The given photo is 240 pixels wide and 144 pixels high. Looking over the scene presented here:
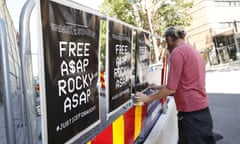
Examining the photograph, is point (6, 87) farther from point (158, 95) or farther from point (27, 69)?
Answer: point (158, 95)

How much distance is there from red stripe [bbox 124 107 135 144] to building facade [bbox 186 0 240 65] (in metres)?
35.3

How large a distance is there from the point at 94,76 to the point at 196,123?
173 cm

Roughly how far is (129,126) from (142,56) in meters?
0.93

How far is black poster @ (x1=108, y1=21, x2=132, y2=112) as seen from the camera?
239 cm

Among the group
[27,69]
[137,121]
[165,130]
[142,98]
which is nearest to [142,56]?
[142,98]

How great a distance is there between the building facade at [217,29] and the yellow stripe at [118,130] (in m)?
35.7

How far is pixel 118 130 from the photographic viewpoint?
251cm

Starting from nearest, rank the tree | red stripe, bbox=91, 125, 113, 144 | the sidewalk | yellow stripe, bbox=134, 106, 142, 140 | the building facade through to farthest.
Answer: red stripe, bbox=91, 125, 113, 144, yellow stripe, bbox=134, 106, 142, 140, the sidewalk, the tree, the building facade

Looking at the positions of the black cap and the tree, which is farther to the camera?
the tree

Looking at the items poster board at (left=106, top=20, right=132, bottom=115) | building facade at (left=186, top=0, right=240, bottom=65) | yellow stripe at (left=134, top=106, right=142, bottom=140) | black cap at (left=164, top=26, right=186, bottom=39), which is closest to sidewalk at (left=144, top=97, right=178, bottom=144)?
yellow stripe at (left=134, top=106, right=142, bottom=140)

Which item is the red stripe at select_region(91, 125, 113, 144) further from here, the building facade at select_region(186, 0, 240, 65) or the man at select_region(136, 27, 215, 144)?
the building facade at select_region(186, 0, 240, 65)

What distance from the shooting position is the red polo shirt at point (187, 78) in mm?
3043

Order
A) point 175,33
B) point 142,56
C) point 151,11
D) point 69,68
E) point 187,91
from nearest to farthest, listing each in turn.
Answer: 1. point 69,68
2. point 187,91
3. point 175,33
4. point 142,56
5. point 151,11

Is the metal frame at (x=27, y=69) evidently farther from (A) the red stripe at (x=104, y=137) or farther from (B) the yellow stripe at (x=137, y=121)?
(B) the yellow stripe at (x=137, y=121)
